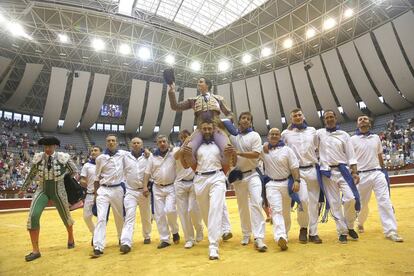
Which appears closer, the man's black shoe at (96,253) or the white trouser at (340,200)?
the man's black shoe at (96,253)

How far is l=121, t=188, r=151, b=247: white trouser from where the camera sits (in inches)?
190

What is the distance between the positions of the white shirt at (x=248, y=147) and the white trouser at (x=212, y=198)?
19.4 inches

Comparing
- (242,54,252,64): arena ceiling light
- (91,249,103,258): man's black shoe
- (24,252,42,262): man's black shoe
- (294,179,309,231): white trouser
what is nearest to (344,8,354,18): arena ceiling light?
(242,54,252,64): arena ceiling light

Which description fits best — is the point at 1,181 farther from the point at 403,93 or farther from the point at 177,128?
the point at 403,93

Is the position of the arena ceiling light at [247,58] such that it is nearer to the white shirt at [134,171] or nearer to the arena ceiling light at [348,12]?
the arena ceiling light at [348,12]

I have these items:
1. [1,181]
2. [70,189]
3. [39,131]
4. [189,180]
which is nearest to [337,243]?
[189,180]

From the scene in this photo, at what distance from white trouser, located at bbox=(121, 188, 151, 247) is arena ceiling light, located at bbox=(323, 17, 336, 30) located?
69.5 feet

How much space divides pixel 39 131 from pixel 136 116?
1017cm

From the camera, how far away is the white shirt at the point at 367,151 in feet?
16.6

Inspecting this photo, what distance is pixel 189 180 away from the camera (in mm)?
5266

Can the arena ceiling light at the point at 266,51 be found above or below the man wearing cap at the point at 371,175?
above

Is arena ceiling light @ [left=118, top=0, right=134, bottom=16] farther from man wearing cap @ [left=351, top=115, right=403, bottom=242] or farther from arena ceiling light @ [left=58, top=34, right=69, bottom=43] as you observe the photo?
man wearing cap @ [left=351, top=115, right=403, bottom=242]

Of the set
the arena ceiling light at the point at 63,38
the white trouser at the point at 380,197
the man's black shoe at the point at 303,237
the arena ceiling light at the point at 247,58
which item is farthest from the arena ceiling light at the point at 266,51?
the man's black shoe at the point at 303,237

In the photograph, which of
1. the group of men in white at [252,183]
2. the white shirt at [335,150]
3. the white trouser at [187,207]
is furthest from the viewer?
the white trouser at [187,207]
